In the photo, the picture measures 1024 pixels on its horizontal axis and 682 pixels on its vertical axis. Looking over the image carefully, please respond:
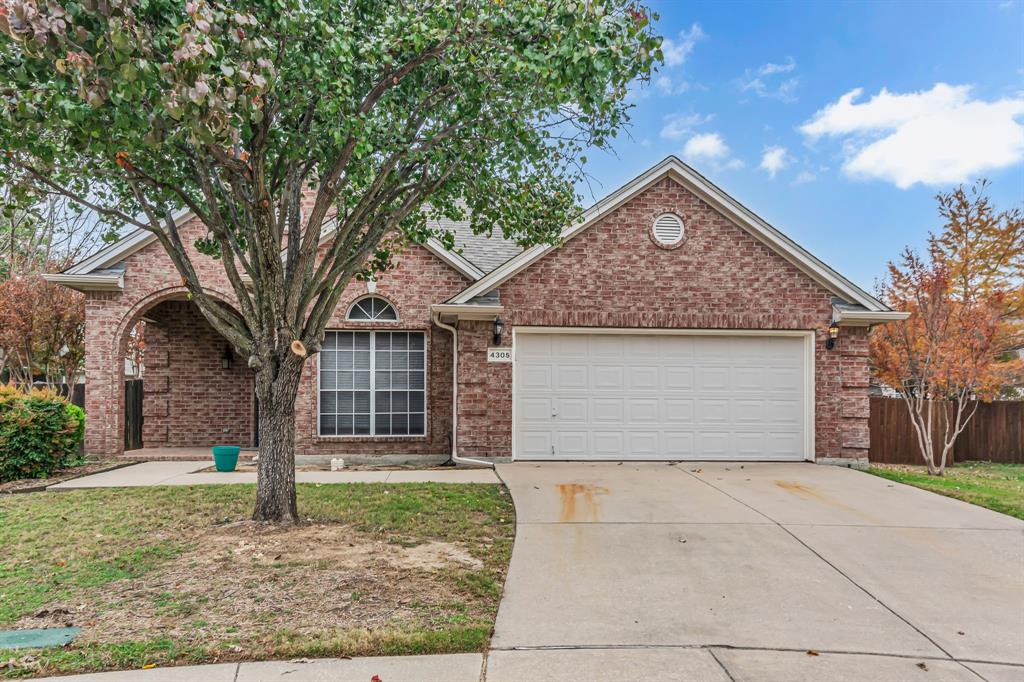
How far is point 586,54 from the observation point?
16.6ft

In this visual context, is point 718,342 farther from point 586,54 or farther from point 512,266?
point 586,54

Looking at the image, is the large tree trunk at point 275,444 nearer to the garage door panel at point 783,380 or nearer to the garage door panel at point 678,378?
the garage door panel at point 678,378

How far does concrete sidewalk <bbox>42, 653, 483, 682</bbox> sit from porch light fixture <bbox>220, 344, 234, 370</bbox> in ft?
35.0

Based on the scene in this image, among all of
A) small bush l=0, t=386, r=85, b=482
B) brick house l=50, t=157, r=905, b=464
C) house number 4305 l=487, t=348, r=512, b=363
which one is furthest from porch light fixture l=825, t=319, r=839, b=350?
small bush l=0, t=386, r=85, b=482

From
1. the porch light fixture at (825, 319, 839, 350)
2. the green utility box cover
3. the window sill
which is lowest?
the green utility box cover

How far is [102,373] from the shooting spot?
11.7 meters

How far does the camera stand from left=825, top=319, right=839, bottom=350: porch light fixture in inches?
440

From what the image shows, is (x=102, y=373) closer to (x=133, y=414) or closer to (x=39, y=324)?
(x=133, y=414)

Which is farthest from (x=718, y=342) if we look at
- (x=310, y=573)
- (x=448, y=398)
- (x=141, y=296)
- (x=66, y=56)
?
(x=141, y=296)

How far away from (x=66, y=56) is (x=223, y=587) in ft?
13.4

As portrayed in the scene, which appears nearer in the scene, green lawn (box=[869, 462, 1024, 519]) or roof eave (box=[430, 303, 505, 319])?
green lawn (box=[869, 462, 1024, 519])

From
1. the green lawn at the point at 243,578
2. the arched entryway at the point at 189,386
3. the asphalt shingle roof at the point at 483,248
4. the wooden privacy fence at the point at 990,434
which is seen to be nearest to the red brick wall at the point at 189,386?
the arched entryway at the point at 189,386

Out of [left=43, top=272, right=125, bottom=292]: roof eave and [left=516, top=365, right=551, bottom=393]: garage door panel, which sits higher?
[left=43, top=272, right=125, bottom=292]: roof eave

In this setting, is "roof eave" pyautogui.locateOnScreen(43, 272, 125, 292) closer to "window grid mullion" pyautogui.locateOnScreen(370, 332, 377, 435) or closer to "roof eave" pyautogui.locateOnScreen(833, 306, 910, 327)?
"window grid mullion" pyautogui.locateOnScreen(370, 332, 377, 435)
